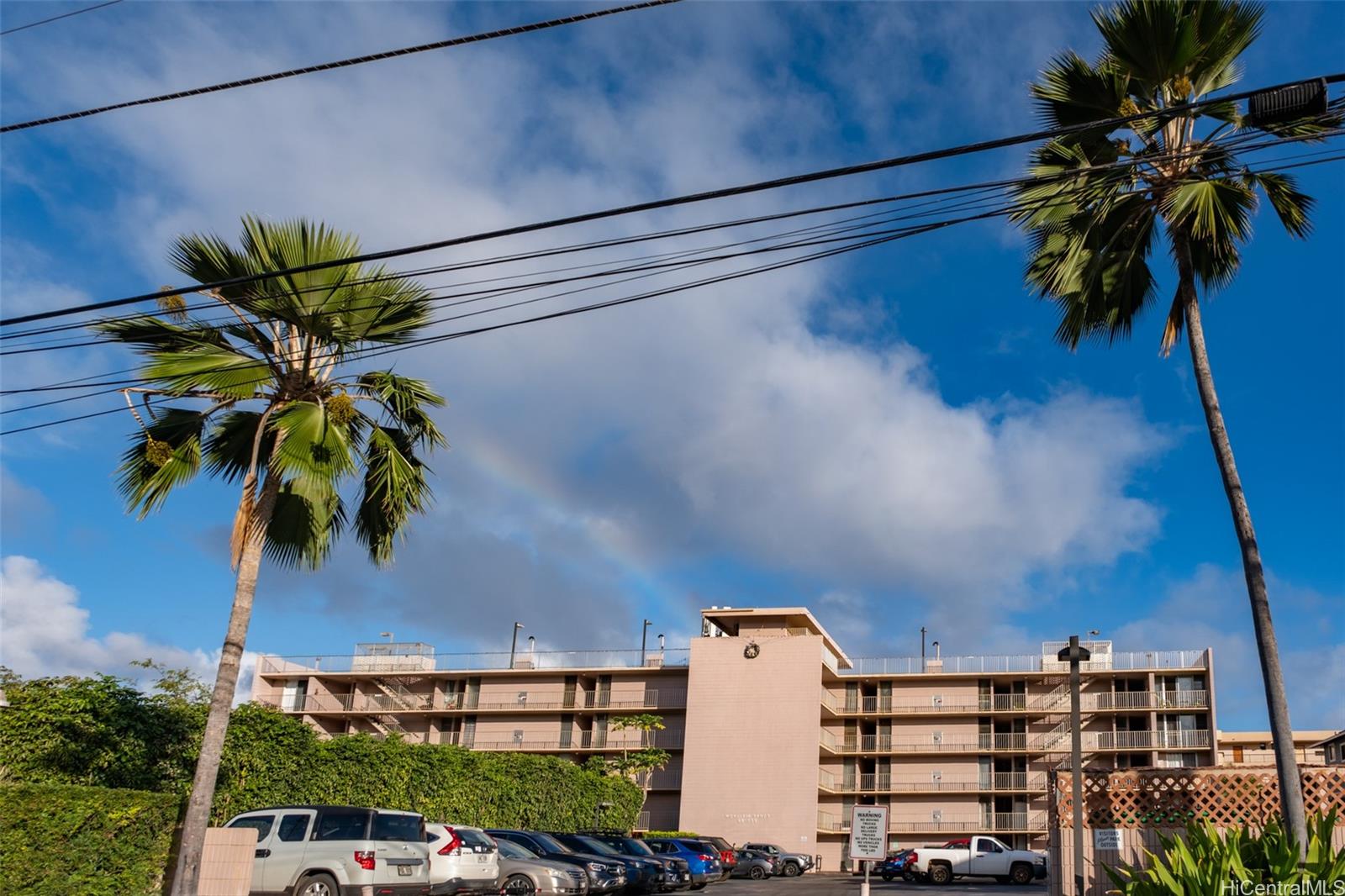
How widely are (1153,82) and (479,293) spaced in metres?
9.51

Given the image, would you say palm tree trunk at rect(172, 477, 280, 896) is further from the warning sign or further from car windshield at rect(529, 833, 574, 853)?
car windshield at rect(529, 833, 574, 853)

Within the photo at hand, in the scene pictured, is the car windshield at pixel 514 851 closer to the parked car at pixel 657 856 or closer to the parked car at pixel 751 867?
the parked car at pixel 657 856

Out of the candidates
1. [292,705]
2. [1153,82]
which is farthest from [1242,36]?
[292,705]

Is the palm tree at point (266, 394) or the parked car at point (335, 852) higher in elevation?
the palm tree at point (266, 394)

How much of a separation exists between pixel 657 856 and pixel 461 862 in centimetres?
1080

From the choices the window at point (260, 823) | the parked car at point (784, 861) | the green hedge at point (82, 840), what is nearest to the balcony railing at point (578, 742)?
the parked car at point (784, 861)

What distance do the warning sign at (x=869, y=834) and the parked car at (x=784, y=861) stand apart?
35.4 meters

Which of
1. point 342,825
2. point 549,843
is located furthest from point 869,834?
point 549,843

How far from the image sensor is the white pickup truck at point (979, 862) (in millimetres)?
37781

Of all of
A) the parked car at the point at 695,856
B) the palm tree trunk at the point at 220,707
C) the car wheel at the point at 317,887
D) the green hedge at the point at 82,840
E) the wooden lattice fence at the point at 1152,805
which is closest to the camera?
the green hedge at the point at 82,840

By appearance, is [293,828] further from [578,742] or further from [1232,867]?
[578,742]

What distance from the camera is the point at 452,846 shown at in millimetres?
19453

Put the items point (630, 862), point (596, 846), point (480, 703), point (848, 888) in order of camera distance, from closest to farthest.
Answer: point (630, 862) < point (596, 846) < point (848, 888) < point (480, 703)

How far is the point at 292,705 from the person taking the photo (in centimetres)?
6562
